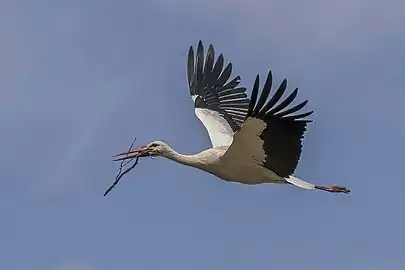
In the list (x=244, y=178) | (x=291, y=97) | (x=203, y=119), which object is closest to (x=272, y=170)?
(x=244, y=178)

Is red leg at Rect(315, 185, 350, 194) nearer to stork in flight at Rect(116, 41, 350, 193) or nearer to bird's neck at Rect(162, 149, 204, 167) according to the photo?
stork in flight at Rect(116, 41, 350, 193)

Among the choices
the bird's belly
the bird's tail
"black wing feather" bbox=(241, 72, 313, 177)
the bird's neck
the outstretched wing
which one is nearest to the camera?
"black wing feather" bbox=(241, 72, 313, 177)

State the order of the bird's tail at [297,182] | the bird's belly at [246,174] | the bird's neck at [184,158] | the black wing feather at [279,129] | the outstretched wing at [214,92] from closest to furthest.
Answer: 1. the black wing feather at [279,129]
2. the bird's belly at [246,174]
3. the bird's tail at [297,182]
4. the bird's neck at [184,158]
5. the outstretched wing at [214,92]

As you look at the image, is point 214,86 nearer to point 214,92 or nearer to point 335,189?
point 214,92

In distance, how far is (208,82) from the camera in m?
23.0

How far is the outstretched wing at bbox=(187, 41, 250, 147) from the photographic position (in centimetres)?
2222

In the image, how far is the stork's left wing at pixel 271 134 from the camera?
681 inches

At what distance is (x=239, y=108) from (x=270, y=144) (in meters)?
4.27

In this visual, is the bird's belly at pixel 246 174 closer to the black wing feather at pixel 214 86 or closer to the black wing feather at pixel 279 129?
the black wing feather at pixel 279 129

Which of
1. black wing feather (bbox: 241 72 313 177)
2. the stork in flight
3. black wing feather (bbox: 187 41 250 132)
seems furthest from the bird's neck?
black wing feather (bbox: 187 41 250 132)

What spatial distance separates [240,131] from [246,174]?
1292mm

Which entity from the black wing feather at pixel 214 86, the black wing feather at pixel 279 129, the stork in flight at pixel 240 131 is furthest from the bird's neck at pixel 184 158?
the black wing feather at pixel 214 86

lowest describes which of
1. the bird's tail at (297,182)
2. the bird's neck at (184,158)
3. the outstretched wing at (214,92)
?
the bird's tail at (297,182)

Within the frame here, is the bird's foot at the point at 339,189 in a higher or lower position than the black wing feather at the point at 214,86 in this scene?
lower
